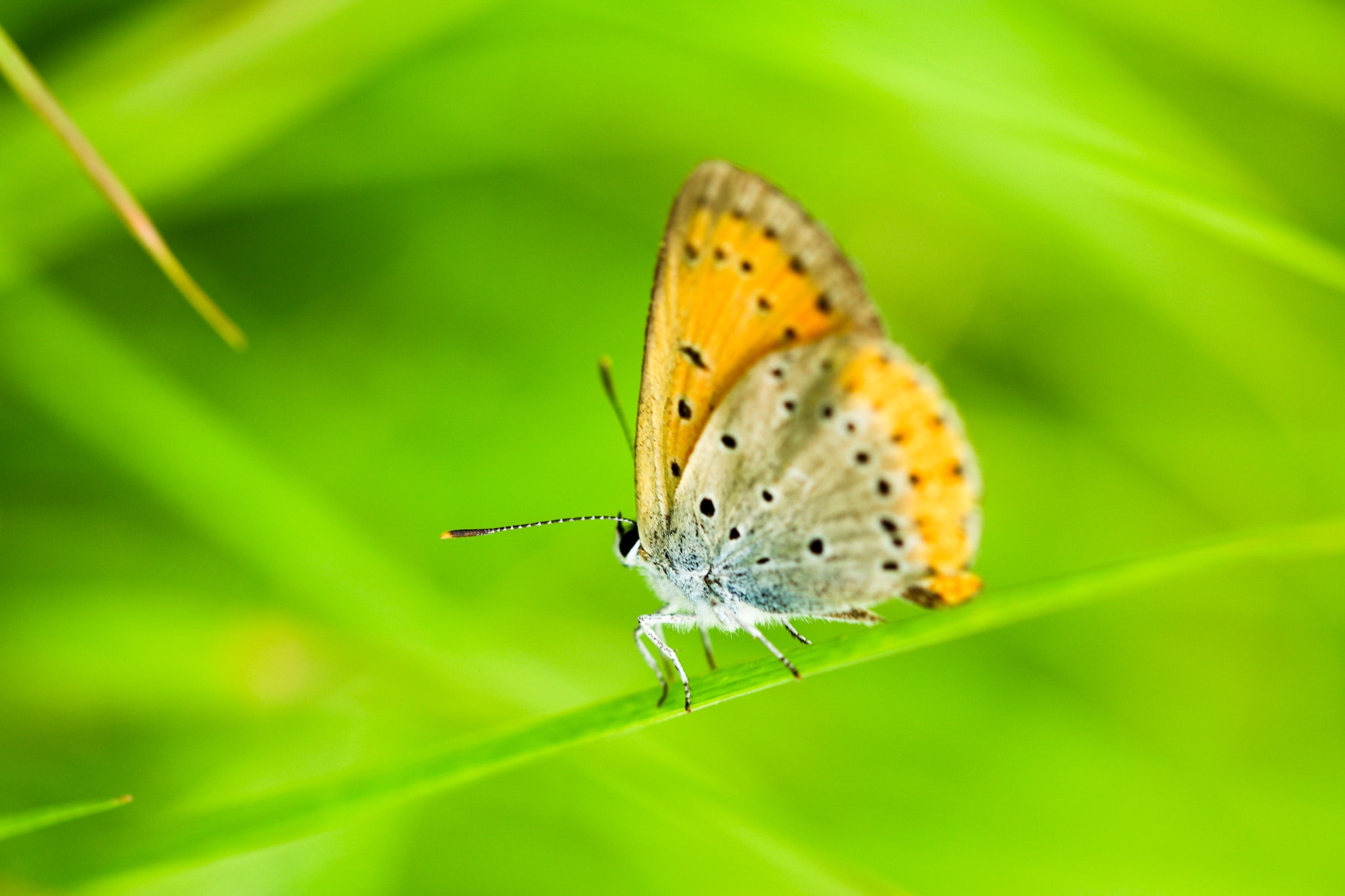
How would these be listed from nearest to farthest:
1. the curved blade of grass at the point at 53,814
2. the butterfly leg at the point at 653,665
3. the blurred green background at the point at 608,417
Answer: the curved blade of grass at the point at 53,814
the butterfly leg at the point at 653,665
the blurred green background at the point at 608,417

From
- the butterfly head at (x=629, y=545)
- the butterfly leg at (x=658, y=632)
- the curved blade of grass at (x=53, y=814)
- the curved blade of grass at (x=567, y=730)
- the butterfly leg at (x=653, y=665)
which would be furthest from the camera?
the butterfly head at (x=629, y=545)

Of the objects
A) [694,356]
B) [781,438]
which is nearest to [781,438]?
[781,438]

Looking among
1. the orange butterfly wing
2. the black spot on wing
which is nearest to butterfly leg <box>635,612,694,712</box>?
the orange butterfly wing

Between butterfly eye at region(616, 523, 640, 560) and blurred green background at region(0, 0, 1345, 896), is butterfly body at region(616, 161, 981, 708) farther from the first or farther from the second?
blurred green background at region(0, 0, 1345, 896)

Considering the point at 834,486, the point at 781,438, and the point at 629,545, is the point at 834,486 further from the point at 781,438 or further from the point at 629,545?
the point at 629,545

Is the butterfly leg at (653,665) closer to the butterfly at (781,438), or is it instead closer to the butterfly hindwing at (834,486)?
the butterfly at (781,438)

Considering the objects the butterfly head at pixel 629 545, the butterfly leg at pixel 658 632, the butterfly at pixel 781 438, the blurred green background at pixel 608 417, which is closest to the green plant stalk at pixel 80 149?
the blurred green background at pixel 608 417

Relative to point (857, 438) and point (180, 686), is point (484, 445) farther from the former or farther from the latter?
point (857, 438)
